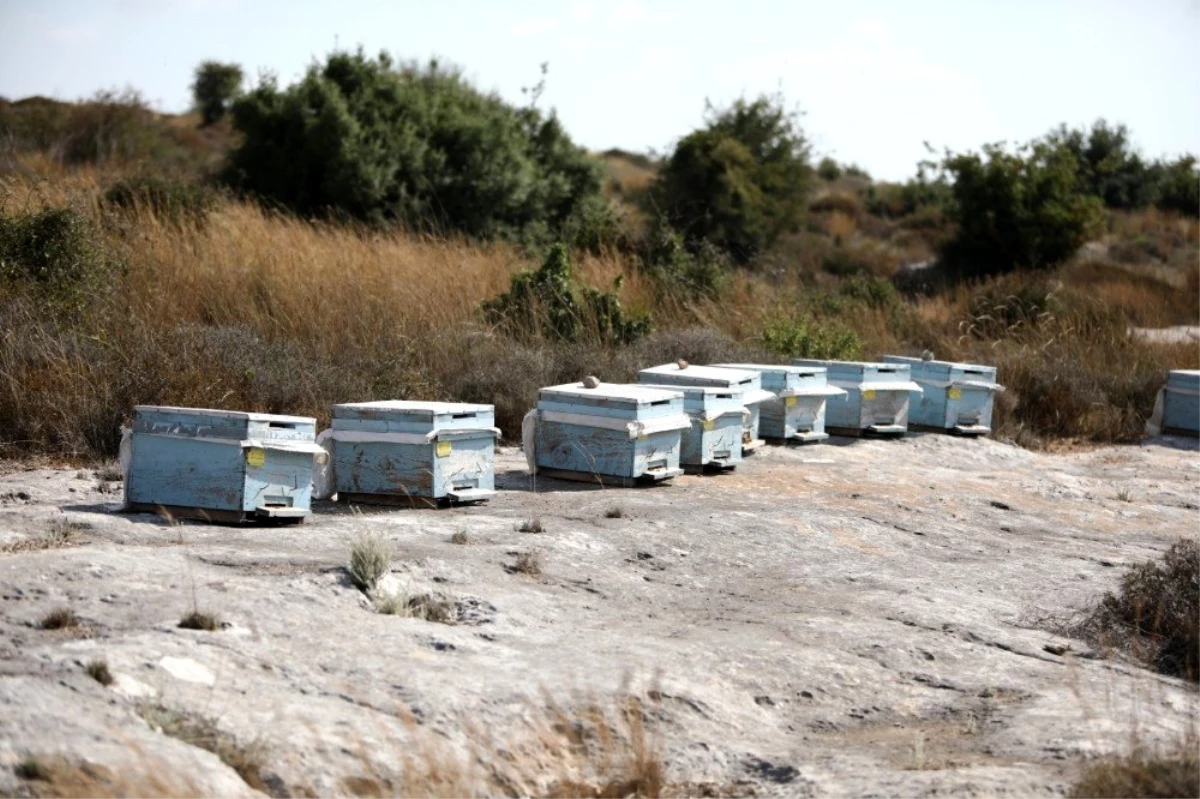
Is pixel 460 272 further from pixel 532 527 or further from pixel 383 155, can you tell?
pixel 532 527

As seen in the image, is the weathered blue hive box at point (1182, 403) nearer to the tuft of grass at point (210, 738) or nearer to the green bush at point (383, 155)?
the green bush at point (383, 155)

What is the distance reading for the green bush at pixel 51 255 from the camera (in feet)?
40.5

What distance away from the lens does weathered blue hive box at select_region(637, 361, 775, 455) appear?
11.5 metres

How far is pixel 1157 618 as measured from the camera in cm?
755

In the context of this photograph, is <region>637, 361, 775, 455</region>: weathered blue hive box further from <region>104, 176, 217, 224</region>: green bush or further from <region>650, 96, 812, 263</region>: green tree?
<region>650, 96, 812, 263</region>: green tree

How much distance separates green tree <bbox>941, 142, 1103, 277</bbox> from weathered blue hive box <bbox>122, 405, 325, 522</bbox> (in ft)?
76.2

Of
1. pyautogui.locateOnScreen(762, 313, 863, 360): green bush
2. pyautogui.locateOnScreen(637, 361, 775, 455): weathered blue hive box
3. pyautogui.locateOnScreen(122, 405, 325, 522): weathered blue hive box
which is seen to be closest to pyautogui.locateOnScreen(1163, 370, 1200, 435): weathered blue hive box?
pyautogui.locateOnScreen(762, 313, 863, 360): green bush

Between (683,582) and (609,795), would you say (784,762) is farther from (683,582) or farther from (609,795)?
(683,582)

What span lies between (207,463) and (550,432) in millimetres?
3092

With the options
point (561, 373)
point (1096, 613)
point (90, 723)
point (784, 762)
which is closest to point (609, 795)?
point (784, 762)

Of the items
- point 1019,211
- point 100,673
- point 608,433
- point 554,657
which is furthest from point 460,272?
point 1019,211

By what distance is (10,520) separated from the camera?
25.6ft

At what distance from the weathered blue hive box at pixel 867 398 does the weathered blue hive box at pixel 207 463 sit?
670 centimetres

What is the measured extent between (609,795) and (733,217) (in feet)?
85.6
